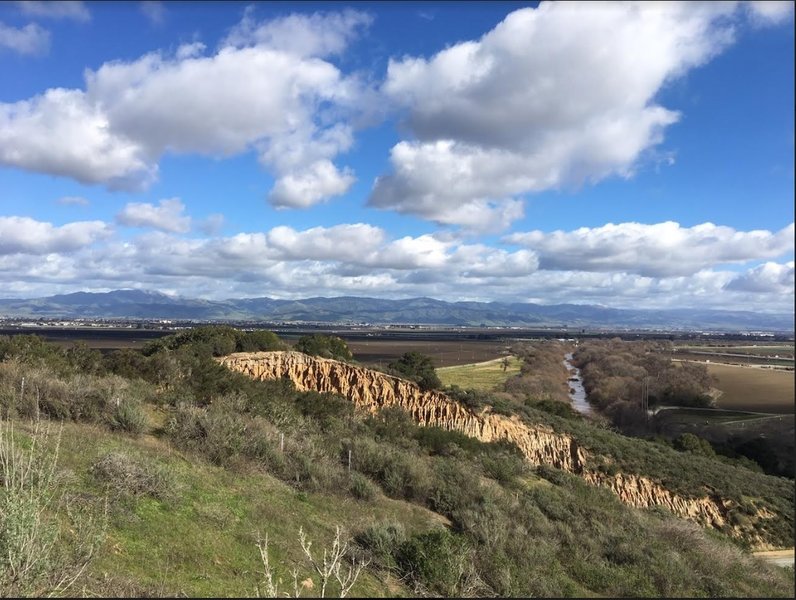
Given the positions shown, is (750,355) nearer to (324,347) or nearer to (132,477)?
(324,347)

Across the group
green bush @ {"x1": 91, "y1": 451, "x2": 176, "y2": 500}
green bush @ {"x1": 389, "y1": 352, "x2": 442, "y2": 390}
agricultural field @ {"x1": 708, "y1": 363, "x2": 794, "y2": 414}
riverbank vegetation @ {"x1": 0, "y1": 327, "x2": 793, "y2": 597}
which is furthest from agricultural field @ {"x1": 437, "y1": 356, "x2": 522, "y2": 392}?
green bush @ {"x1": 91, "y1": 451, "x2": 176, "y2": 500}

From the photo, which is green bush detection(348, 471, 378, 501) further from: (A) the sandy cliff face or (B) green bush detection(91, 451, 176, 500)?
(A) the sandy cliff face

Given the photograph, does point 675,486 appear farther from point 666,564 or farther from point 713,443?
point 713,443

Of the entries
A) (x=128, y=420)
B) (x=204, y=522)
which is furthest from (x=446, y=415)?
(x=204, y=522)

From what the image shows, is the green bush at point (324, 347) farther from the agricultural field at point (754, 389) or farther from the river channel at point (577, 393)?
the agricultural field at point (754, 389)

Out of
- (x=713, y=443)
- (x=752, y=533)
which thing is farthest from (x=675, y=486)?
(x=713, y=443)

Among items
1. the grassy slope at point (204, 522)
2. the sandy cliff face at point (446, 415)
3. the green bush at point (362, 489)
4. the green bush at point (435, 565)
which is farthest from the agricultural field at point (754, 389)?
the grassy slope at point (204, 522)
